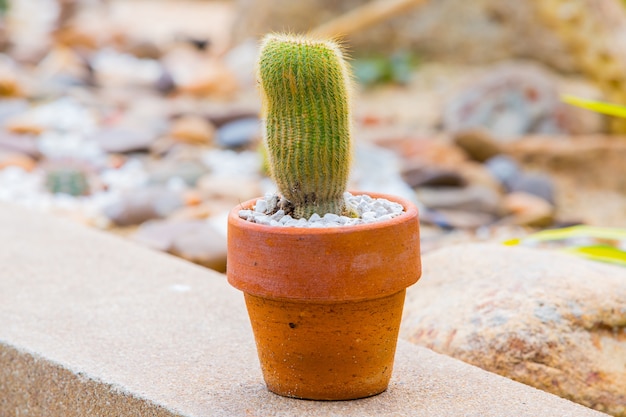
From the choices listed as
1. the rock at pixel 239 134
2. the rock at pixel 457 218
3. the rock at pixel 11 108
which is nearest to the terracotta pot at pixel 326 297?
the rock at pixel 457 218

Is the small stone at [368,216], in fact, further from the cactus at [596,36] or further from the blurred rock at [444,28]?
the blurred rock at [444,28]

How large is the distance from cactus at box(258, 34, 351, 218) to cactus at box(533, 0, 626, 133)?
6291 millimetres

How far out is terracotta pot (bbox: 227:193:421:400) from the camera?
68.6 inches

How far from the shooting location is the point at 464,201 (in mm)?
5621

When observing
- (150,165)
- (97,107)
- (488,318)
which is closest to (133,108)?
(97,107)

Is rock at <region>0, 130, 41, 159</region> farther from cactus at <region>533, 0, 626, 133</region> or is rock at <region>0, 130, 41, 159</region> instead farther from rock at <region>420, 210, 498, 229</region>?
cactus at <region>533, 0, 626, 133</region>

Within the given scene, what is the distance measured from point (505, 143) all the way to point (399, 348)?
4.92 m

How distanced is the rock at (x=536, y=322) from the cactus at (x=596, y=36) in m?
5.46

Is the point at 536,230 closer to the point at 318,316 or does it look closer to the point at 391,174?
the point at 391,174

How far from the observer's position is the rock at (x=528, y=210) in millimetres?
5551

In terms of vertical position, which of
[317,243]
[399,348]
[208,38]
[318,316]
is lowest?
[208,38]

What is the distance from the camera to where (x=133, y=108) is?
769 centimetres

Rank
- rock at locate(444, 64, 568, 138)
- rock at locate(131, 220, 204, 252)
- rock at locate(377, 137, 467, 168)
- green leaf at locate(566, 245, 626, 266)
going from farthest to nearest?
rock at locate(444, 64, 568, 138) → rock at locate(377, 137, 467, 168) → rock at locate(131, 220, 204, 252) → green leaf at locate(566, 245, 626, 266)

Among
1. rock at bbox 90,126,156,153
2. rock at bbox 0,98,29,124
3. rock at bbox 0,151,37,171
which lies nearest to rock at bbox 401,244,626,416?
rock at bbox 0,151,37,171
